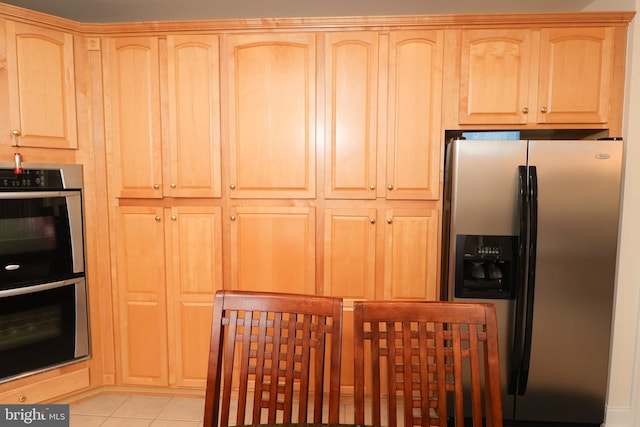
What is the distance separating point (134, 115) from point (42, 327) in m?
1.30

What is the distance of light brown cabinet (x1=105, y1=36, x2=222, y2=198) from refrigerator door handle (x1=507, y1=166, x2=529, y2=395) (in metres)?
1.64

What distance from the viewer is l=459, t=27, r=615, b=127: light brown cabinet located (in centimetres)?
199

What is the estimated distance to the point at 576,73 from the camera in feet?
6.58

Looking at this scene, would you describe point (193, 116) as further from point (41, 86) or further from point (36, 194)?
point (36, 194)

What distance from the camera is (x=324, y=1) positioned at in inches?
84.8

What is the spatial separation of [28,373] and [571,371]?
9.64ft

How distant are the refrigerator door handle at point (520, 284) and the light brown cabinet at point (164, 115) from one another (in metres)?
1.64

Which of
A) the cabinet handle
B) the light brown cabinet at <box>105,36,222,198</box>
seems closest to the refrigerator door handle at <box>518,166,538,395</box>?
the light brown cabinet at <box>105,36,222,198</box>

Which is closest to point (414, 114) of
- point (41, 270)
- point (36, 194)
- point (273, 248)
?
point (273, 248)

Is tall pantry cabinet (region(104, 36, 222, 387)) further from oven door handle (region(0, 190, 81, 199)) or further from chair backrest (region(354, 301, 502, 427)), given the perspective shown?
chair backrest (region(354, 301, 502, 427))

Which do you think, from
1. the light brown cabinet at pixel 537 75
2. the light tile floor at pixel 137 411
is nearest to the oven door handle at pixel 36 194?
the light tile floor at pixel 137 411

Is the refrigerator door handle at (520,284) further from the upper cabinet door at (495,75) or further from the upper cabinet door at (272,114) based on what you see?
the upper cabinet door at (272,114)

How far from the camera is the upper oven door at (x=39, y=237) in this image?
1.97m
